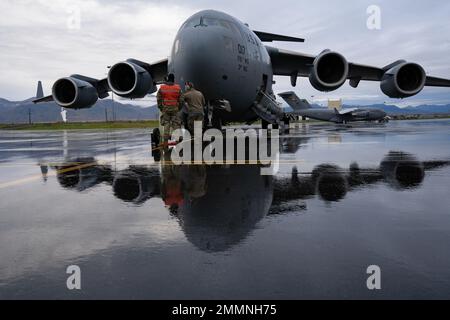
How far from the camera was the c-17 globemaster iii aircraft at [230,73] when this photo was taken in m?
10.8

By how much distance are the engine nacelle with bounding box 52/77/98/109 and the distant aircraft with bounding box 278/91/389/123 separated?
25183 millimetres

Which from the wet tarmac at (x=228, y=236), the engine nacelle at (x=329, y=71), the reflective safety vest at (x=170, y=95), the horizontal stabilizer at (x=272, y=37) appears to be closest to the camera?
the wet tarmac at (x=228, y=236)

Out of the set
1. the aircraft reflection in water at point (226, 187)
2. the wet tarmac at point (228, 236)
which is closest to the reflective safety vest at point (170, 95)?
the aircraft reflection in water at point (226, 187)

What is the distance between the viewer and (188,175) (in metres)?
6.29

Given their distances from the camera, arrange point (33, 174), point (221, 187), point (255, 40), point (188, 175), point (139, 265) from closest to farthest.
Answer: point (139, 265) → point (221, 187) → point (188, 175) → point (33, 174) → point (255, 40)

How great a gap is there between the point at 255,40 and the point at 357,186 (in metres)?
9.82

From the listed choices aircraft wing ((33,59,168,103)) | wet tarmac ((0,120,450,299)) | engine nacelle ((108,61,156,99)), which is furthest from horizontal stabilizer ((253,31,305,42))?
wet tarmac ((0,120,450,299))

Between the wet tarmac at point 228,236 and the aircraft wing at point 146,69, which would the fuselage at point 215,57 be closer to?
the aircraft wing at point 146,69

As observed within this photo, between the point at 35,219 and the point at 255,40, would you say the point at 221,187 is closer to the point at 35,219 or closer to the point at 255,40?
the point at 35,219

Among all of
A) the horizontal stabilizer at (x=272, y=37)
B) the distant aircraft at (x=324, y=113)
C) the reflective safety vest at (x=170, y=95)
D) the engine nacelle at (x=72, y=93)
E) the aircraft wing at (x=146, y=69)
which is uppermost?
the horizontal stabilizer at (x=272, y=37)

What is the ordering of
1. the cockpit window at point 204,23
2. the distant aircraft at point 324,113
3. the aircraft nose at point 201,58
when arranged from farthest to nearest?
the distant aircraft at point 324,113
the cockpit window at point 204,23
the aircraft nose at point 201,58

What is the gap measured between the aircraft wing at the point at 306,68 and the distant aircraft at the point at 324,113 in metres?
19.2
